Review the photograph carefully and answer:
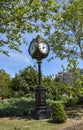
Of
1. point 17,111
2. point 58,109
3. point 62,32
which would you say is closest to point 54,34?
point 62,32

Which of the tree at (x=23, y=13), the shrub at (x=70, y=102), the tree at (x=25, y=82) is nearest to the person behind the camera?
the tree at (x=23, y=13)

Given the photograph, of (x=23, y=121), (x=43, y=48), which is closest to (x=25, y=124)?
(x=23, y=121)

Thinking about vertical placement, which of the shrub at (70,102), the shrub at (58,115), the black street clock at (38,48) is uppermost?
the black street clock at (38,48)

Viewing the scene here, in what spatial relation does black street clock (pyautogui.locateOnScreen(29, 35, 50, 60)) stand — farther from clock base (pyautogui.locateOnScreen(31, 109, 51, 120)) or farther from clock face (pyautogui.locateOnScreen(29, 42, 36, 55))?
clock base (pyautogui.locateOnScreen(31, 109, 51, 120))

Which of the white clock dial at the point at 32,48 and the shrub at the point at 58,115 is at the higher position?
the white clock dial at the point at 32,48

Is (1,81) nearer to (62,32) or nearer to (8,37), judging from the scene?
(62,32)

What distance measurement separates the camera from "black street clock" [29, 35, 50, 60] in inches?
559

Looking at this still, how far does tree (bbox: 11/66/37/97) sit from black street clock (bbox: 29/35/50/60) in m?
10.3

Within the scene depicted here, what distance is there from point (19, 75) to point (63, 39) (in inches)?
233

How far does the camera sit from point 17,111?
14.8m

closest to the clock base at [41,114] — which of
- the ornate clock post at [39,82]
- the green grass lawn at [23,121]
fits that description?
the ornate clock post at [39,82]

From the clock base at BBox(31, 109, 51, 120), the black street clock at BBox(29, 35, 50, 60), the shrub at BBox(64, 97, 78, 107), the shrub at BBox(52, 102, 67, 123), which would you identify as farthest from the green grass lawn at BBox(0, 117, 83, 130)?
the shrub at BBox(64, 97, 78, 107)

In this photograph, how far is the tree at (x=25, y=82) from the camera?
24.5m

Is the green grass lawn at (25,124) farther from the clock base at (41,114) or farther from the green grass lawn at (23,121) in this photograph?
the clock base at (41,114)
